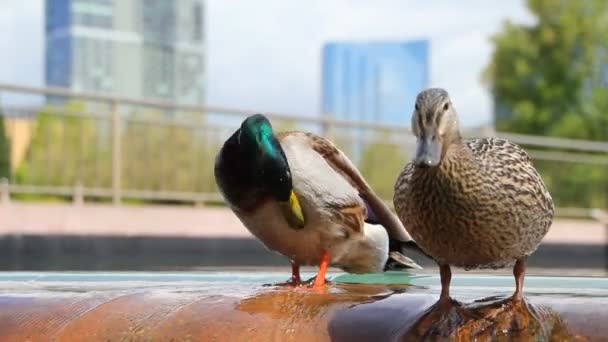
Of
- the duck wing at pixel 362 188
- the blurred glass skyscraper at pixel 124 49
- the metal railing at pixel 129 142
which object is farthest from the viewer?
the blurred glass skyscraper at pixel 124 49

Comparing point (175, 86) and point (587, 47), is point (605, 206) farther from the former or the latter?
point (175, 86)

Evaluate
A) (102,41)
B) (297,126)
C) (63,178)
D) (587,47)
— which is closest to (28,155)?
(63,178)

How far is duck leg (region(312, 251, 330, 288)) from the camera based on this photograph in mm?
2681

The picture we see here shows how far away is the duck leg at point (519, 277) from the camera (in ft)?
6.56

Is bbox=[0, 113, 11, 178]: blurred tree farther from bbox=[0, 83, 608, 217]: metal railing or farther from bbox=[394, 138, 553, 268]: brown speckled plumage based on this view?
bbox=[394, 138, 553, 268]: brown speckled plumage

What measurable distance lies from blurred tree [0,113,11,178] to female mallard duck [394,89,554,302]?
25.2 ft

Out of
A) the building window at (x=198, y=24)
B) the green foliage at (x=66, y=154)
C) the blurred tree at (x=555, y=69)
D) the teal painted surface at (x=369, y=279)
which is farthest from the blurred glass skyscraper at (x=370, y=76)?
the teal painted surface at (x=369, y=279)

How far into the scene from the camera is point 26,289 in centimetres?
243

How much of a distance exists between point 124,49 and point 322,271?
206ft

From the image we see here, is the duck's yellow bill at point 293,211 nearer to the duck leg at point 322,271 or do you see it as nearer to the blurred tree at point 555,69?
the duck leg at point 322,271

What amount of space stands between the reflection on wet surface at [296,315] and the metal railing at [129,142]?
6896 mm

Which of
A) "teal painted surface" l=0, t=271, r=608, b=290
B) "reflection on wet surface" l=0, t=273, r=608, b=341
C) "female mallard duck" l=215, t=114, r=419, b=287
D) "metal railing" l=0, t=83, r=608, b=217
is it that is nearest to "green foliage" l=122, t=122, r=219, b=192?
"metal railing" l=0, t=83, r=608, b=217

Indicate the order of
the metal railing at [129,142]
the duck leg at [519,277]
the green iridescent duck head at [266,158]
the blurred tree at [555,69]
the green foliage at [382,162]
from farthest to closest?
the blurred tree at [555,69] → the green foliage at [382,162] → the metal railing at [129,142] → the green iridescent duck head at [266,158] → the duck leg at [519,277]

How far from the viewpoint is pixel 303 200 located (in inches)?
110
